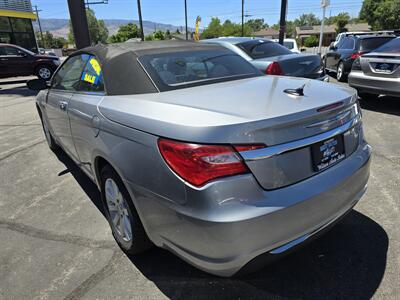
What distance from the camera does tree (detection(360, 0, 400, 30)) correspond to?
54594mm

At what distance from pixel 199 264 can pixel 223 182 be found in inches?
20.4

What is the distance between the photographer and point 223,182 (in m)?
1.69

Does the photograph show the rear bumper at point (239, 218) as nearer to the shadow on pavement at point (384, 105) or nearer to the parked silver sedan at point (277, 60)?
the parked silver sedan at point (277, 60)

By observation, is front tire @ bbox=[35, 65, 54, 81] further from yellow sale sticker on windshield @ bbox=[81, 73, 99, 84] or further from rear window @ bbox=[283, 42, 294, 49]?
yellow sale sticker on windshield @ bbox=[81, 73, 99, 84]

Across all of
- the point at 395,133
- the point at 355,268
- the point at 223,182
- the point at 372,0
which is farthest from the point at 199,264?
the point at 372,0

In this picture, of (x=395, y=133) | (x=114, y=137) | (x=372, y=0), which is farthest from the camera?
(x=372, y=0)

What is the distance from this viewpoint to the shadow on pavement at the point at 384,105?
676 centimetres

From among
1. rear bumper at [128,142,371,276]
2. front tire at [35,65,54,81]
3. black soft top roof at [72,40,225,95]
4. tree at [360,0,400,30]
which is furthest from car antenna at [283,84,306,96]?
tree at [360,0,400,30]

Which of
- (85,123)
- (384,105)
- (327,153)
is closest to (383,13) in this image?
(384,105)

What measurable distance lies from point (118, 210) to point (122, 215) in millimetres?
77

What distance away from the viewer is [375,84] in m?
6.61

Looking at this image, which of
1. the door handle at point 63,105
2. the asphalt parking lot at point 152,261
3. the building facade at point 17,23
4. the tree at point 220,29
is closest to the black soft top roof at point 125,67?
the door handle at point 63,105

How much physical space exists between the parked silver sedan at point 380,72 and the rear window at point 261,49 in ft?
5.37

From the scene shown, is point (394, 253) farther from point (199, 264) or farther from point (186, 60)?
point (186, 60)
